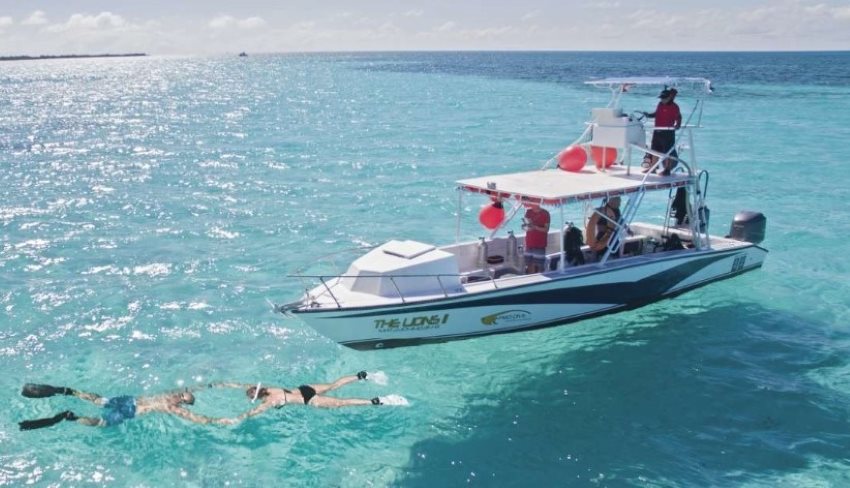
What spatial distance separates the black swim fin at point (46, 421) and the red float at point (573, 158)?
10.4 meters

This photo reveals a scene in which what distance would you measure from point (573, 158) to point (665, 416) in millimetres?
5695

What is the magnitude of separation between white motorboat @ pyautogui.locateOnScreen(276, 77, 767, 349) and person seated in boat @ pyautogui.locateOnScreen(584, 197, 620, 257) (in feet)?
0.38

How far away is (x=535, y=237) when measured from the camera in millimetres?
14359

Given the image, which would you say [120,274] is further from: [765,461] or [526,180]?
[765,461]

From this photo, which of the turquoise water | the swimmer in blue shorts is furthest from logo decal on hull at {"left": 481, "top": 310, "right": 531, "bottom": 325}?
the swimmer in blue shorts

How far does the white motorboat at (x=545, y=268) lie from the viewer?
40.1 feet

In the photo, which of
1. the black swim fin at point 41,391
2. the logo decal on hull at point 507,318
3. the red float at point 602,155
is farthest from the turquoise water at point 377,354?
the red float at point 602,155

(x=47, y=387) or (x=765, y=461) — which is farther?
(x=47, y=387)

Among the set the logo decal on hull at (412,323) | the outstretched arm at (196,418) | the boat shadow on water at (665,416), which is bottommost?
the boat shadow on water at (665,416)

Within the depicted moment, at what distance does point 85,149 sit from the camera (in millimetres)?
41000

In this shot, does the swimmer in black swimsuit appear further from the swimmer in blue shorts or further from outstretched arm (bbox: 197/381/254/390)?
the swimmer in blue shorts

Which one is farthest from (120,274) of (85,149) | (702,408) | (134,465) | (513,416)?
(85,149)

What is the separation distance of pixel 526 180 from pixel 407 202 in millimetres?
12761

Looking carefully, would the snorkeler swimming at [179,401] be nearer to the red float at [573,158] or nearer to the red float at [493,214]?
the red float at [493,214]
